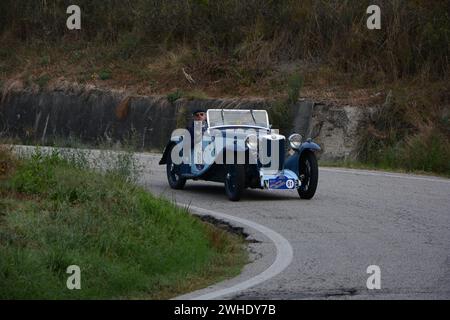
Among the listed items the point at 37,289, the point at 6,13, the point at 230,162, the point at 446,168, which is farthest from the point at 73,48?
the point at 37,289

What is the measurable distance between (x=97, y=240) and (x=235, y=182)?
18.5ft

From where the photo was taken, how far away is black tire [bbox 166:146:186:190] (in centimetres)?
1695

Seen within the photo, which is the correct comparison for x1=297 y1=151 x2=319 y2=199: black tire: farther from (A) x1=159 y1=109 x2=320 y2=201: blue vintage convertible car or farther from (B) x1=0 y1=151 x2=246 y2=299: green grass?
(B) x1=0 y1=151 x2=246 y2=299: green grass

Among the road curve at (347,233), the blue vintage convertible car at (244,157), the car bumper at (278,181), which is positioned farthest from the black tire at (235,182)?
the car bumper at (278,181)

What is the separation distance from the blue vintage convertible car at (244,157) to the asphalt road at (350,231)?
0.29 metres

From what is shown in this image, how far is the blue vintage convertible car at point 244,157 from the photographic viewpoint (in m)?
15.3

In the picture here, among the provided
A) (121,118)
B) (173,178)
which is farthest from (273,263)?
(121,118)

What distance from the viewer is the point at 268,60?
28.6 meters

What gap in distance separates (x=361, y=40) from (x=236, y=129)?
11840 mm

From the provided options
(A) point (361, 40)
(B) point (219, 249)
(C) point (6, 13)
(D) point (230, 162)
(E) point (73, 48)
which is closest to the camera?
(B) point (219, 249)

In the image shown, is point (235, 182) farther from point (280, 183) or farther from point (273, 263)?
point (273, 263)

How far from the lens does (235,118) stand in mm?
16938

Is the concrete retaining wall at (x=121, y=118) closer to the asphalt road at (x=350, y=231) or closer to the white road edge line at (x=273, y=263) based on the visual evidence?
the asphalt road at (x=350, y=231)
